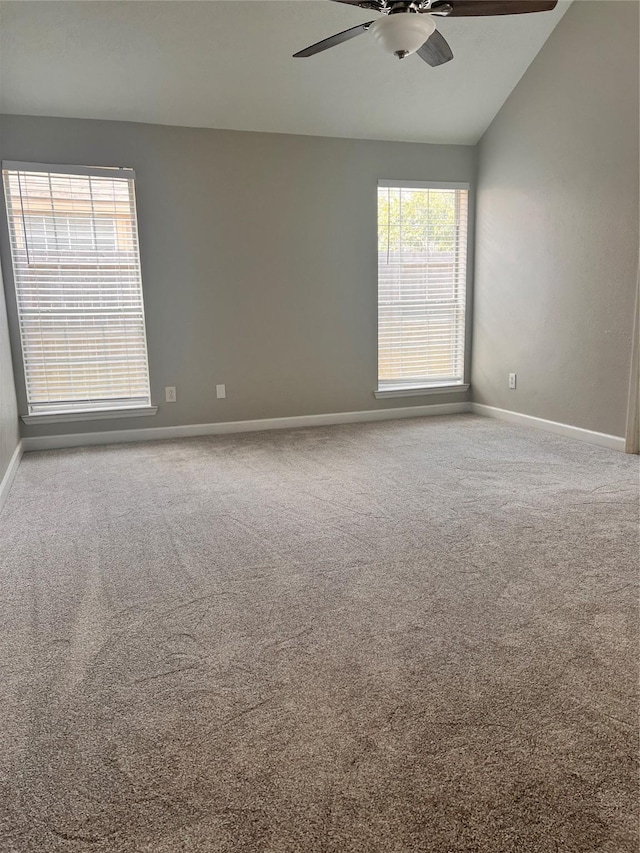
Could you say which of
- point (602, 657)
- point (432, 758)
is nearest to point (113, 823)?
point (432, 758)

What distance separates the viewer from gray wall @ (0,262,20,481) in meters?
3.46

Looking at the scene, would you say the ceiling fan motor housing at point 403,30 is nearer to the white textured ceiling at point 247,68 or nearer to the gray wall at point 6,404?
the white textured ceiling at point 247,68

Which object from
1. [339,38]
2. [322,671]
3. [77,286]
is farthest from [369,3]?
[77,286]

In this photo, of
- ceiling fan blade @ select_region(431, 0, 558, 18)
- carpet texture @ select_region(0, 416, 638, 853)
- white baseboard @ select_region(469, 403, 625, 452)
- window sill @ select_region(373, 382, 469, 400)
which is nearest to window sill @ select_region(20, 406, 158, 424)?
carpet texture @ select_region(0, 416, 638, 853)

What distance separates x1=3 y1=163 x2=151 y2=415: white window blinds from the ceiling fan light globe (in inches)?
96.3

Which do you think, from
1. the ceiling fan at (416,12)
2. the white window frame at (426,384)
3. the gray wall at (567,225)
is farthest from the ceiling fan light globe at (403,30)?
the white window frame at (426,384)

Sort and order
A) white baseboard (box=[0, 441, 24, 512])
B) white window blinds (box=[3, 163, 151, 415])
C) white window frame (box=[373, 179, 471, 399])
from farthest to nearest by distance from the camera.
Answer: white window frame (box=[373, 179, 471, 399]) → white window blinds (box=[3, 163, 151, 415]) → white baseboard (box=[0, 441, 24, 512])

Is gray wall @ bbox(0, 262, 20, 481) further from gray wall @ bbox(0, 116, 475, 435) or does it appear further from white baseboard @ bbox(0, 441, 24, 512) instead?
gray wall @ bbox(0, 116, 475, 435)

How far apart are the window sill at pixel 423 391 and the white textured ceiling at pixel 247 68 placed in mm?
2110

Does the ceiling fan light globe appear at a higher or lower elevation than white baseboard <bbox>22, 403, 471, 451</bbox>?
higher

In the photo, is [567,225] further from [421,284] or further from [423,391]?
[423,391]

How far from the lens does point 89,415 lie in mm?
4473

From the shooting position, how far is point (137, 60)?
12.3ft

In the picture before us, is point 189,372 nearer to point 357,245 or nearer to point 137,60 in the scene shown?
point 357,245
